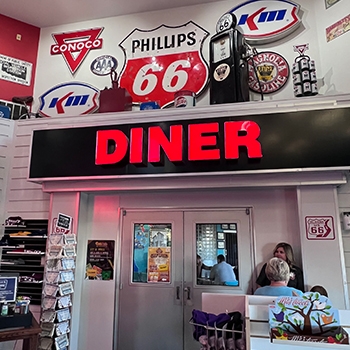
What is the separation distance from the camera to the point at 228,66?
4.46 metres

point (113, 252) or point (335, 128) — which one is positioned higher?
point (335, 128)

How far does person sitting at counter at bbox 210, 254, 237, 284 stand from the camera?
13.5 ft

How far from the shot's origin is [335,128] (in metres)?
3.61

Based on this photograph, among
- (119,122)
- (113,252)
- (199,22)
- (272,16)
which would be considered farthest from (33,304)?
(272,16)

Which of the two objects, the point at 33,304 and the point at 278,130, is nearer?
the point at 278,130

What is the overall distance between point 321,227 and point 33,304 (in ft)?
A: 12.9

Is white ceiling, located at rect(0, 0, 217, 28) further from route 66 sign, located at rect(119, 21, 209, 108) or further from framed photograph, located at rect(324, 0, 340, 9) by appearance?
framed photograph, located at rect(324, 0, 340, 9)

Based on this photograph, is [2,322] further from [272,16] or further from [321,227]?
[272,16]

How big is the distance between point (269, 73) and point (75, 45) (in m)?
3.58

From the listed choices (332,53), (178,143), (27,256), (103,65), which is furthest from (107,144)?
(332,53)

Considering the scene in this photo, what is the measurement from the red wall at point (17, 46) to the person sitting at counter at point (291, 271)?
4.95 metres

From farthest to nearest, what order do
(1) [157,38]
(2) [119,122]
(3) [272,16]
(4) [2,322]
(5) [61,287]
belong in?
(1) [157,38] → (3) [272,16] → (2) [119,122] → (5) [61,287] → (4) [2,322]

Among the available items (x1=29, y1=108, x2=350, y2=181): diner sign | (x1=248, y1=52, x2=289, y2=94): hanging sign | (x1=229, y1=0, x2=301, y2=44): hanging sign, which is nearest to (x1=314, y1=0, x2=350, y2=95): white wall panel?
(x1=229, y1=0, x2=301, y2=44): hanging sign

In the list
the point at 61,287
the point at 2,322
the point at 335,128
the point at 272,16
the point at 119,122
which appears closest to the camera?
the point at 2,322
